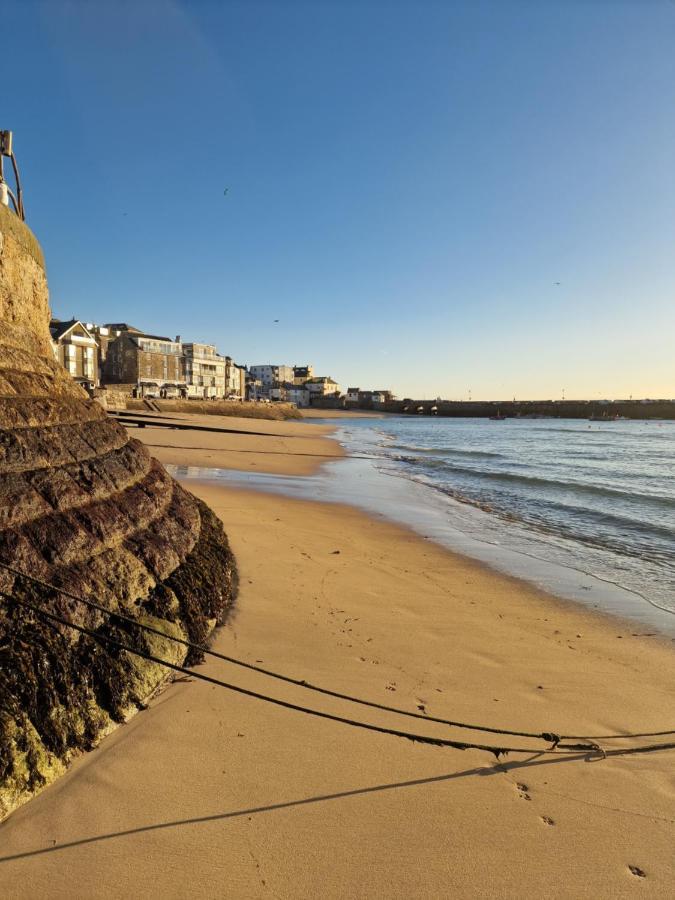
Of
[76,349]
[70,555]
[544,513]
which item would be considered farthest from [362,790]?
[76,349]

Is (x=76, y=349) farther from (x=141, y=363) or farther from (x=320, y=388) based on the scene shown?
(x=320, y=388)

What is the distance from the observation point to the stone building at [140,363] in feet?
225

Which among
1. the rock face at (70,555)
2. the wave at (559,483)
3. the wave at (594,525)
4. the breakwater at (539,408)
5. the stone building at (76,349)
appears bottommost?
the wave at (594,525)

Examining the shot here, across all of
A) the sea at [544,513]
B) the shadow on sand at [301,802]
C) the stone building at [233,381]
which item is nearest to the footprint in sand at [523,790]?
the shadow on sand at [301,802]

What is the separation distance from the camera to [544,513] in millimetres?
12859

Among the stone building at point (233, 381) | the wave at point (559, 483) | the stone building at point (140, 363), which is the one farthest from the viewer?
the stone building at point (233, 381)

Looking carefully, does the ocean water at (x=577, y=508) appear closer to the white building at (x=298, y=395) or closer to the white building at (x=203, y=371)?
the white building at (x=203, y=371)

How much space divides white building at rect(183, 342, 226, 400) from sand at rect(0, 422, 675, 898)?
7872 cm

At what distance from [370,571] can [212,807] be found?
182 inches

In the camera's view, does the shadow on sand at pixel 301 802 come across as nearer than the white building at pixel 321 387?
Yes

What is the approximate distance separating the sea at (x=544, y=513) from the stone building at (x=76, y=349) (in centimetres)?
4069

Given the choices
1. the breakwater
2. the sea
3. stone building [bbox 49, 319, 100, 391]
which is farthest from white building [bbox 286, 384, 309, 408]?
the sea

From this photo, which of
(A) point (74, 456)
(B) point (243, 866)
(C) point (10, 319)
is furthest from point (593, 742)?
(C) point (10, 319)

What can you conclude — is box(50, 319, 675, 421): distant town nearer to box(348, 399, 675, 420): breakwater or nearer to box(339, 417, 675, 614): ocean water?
box(348, 399, 675, 420): breakwater
